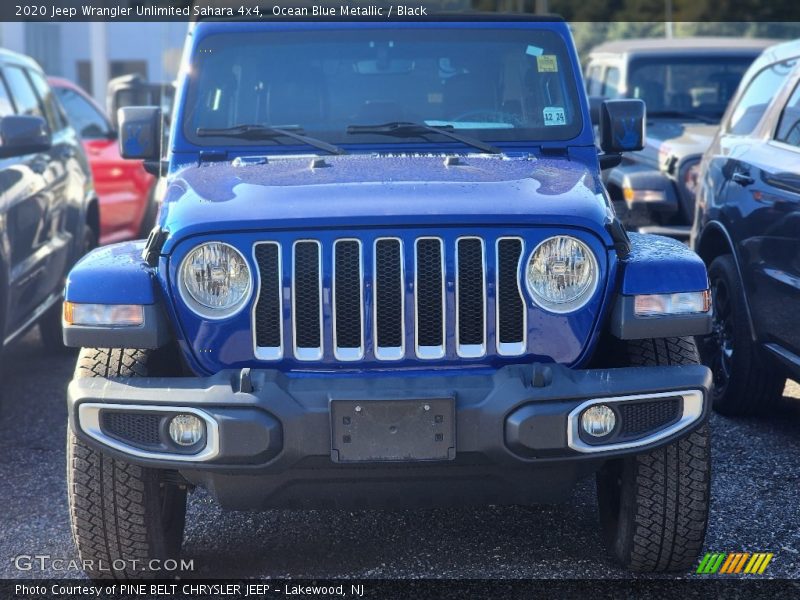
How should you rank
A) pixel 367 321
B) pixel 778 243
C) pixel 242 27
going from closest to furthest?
pixel 367 321
pixel 242 27
pixel 778 243

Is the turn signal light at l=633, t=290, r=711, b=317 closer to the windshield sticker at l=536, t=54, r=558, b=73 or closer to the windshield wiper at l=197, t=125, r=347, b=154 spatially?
the windshield wiper at l=197, t=125, r=347, b=154

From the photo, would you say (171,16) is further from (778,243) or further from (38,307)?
(778,243)

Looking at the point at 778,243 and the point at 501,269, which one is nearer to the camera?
the point at 501,269

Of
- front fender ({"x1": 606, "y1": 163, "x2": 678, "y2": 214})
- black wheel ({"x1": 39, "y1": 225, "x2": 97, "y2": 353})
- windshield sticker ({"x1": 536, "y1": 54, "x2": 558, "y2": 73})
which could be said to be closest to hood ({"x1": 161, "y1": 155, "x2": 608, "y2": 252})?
windshield sticker ({"x1": 536, "y1": 54, "x2": 558, "y2": 73})

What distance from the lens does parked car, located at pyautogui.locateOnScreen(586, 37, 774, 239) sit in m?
8.55

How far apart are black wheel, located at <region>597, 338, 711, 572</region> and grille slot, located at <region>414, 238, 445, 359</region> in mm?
657

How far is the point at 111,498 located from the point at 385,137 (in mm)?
1721

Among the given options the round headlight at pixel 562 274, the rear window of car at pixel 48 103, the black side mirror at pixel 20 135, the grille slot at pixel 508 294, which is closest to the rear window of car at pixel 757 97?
the round headlight at pixel 562 274

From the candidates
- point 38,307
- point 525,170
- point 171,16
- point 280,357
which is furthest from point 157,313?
point 171,16

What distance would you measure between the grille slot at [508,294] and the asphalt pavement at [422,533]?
0.92 metres

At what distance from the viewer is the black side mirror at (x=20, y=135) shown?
6.00 metres

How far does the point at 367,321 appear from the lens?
3.67m

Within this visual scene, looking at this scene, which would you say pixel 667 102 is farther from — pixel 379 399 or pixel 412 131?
pixel 379 399

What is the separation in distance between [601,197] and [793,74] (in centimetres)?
233
